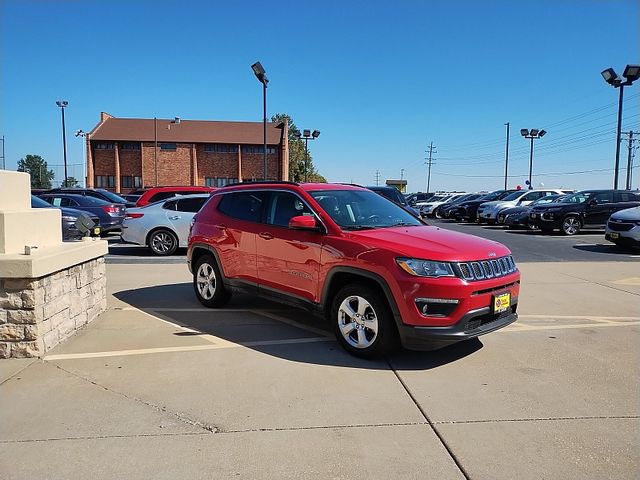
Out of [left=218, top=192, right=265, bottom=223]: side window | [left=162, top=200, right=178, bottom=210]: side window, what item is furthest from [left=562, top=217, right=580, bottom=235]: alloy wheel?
[left=218, top=192, right=265, bottom=223]: side window

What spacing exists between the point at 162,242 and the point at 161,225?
17.3 inches

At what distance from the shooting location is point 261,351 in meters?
5.07

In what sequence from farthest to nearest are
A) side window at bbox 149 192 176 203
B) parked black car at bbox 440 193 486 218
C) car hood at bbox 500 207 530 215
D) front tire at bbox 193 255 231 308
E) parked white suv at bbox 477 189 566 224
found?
1. parked black car at bbox 440 193 486 218
2. parked white suv at bbox 477 189 566 224
3. car hood at bbox 500 207 530 215
4. side window at bbox 149 192 176 203
5. front tire at bbox 193 255 231 308

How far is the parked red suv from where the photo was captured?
4.35 meters

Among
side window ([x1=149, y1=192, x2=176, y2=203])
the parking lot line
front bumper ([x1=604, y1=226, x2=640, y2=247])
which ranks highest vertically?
side window ([x1=149, y1=192, x2=176, y2=203])

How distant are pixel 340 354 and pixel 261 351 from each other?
80cm

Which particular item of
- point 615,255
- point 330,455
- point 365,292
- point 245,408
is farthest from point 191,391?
point 615,255

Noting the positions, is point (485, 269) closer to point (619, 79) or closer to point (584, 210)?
point (584, 210)

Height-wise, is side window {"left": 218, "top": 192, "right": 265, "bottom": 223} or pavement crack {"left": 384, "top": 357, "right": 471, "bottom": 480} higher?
side window {"left": 218, "top": 192, "right": 265, "bottom": 223}

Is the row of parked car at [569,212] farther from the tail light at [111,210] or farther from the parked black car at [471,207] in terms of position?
the tail light at [111,210]

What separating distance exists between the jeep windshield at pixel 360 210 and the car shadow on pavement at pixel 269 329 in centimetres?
115

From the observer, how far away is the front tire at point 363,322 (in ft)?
15.0

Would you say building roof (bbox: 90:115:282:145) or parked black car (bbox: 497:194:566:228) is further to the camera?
building roof (bbox: 90:115:282:145)

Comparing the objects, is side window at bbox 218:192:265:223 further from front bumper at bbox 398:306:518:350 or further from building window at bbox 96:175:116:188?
building window at bbox 96:175:116:188
